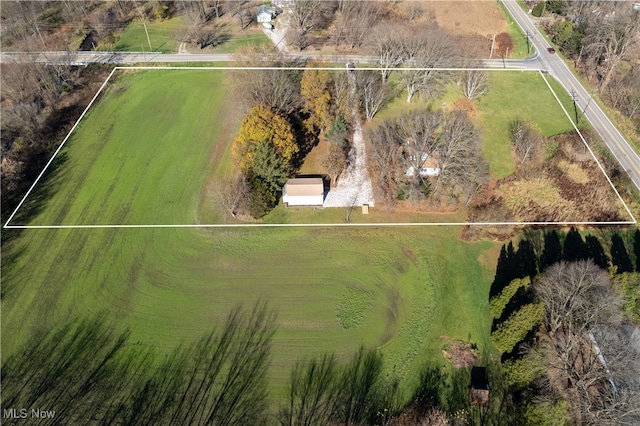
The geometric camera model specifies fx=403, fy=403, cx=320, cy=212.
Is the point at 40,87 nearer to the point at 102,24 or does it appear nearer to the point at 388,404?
the point at 102,24

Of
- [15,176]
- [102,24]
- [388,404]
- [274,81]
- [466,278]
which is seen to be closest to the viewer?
[388,404]

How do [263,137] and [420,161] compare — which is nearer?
[263,137]

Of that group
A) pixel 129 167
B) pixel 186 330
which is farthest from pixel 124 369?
pixel 129 167

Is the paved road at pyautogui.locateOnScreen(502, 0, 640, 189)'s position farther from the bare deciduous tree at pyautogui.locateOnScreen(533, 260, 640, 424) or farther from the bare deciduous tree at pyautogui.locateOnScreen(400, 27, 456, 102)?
the bare deciduous tree at pyautogui.locateOnScreen(533, 260, 640, 424)

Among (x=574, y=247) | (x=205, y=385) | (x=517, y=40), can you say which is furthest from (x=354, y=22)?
(x=205, y=385)

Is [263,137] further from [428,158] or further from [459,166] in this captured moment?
[459,166]
